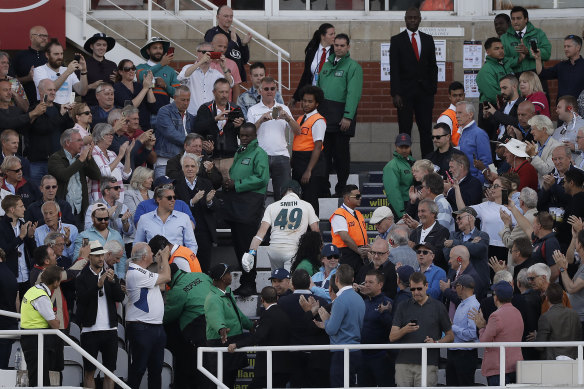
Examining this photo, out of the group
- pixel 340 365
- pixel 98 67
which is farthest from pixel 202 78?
pixel 340 365

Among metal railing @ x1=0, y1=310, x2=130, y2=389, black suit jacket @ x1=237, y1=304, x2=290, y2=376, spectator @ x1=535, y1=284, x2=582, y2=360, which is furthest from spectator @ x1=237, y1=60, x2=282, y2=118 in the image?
spectator @ x1=535, y1=284, x2=582, y2=360

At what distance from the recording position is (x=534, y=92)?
19734mm

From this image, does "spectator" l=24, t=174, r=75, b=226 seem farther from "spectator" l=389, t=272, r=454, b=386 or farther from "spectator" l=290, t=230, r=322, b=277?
"spectator" l=389, t=272, r=454, b=386

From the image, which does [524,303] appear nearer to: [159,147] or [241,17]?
[159,147]

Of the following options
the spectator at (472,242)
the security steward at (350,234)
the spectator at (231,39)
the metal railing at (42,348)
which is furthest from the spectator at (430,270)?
the spectator at (231,39)

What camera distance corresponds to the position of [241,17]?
2338cm

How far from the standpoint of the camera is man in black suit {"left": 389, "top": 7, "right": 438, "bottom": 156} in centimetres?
2050

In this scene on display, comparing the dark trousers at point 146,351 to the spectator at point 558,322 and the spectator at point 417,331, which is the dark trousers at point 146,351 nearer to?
the spectator at point 417,331

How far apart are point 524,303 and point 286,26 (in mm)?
9084

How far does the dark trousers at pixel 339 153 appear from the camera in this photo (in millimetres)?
19734

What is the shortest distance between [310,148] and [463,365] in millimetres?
4821

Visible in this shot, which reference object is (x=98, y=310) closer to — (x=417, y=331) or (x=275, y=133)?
(x=417, y=331)

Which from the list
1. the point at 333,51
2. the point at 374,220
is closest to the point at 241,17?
the point at 333,51

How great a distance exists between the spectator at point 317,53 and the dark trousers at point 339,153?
98 cm
